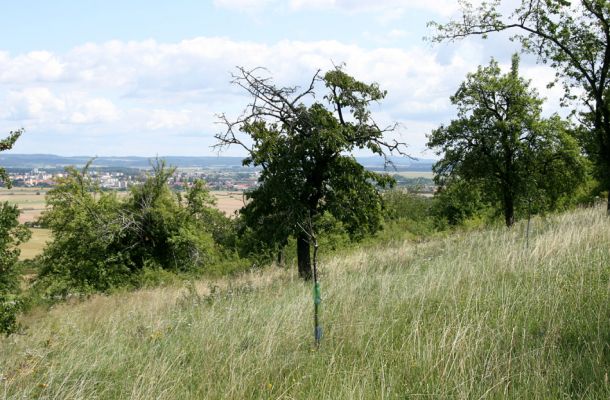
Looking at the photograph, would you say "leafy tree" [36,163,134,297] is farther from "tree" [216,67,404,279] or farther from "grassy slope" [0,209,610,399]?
"grassy slope" [0,209,610,399]

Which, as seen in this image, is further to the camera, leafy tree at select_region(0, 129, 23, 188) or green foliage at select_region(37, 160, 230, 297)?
green foliage at select_region(37, 160, 230, 297)

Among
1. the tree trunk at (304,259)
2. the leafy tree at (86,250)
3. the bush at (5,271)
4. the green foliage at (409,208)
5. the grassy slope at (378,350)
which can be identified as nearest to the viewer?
the grassy slope at (378,350)

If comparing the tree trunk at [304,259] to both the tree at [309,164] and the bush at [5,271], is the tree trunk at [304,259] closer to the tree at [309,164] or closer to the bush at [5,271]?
the tree at [309,164]

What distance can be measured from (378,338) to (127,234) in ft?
81.9

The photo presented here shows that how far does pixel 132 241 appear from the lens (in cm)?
2727

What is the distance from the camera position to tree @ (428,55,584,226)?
1803 centimetres

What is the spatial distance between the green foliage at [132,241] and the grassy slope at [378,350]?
20.6 m

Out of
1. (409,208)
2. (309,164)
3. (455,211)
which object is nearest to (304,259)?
(309,164)

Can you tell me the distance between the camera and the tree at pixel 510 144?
59.2 ft

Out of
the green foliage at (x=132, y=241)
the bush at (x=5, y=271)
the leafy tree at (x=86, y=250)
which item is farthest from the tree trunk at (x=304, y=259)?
the green foliage at (x=132, y=241)

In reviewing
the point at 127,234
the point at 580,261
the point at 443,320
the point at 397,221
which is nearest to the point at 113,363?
the point at 443,320

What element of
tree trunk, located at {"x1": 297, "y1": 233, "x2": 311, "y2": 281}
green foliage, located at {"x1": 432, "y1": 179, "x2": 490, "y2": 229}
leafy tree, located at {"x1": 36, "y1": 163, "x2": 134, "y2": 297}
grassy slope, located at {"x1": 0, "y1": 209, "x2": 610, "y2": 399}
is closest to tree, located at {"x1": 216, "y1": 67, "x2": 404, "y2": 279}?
tree trunk, located at {"x1": 297, "y1": 233, "x2": 311, "y2": 281}

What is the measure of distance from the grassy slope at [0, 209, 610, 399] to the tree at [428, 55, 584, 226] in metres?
13.4

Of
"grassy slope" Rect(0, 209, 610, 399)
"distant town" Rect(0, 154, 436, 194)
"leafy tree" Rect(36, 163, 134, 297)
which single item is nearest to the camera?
"grassy slope" Rect(0, 209, 610, 399)
